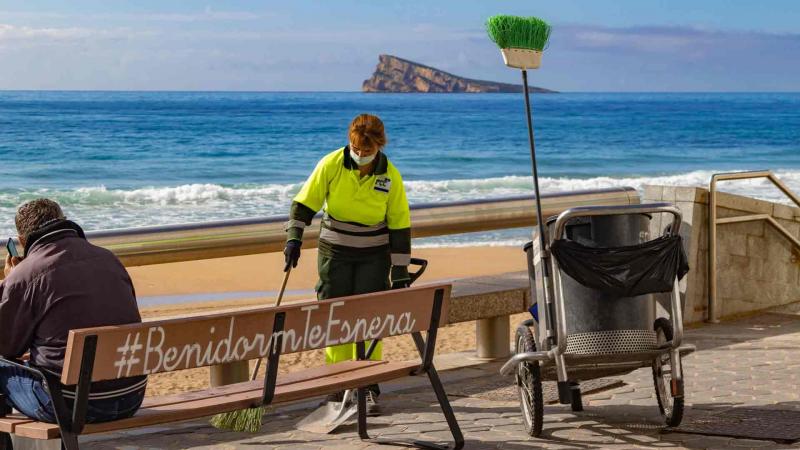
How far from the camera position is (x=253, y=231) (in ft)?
25.6

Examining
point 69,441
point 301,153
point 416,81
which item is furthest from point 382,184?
point 416,81

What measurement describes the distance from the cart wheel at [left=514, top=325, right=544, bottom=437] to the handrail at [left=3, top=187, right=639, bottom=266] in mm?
1760

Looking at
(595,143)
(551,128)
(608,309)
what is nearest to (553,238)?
(608,309)

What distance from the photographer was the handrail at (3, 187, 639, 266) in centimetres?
725

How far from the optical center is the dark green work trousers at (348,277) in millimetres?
7219

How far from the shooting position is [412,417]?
23.1ft

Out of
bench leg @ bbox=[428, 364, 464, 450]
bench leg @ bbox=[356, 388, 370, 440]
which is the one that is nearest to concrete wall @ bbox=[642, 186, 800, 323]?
bench leg @ bbox=[356, 388, 370, 440]

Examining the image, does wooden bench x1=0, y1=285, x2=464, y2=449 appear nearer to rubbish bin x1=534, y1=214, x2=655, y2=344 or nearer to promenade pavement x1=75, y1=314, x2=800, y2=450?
promenade pavement x1=75, y1=314, x2=800, y2=450

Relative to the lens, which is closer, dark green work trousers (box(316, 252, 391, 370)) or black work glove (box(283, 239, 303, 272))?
black work glove (box(283, 239, 303, 272))

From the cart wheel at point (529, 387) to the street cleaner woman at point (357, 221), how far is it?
827 mm

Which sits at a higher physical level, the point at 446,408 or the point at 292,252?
the point at 292,252

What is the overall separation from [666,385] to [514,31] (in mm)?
1914

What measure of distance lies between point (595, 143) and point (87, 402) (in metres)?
56.9

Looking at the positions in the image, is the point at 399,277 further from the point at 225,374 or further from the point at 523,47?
the point at 523,47
